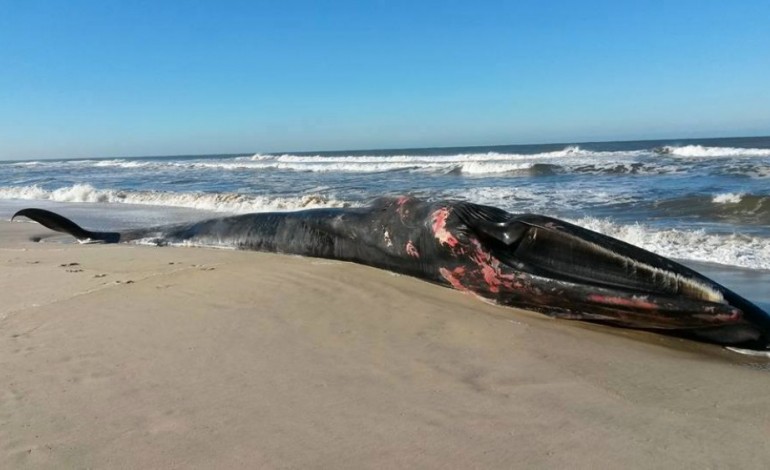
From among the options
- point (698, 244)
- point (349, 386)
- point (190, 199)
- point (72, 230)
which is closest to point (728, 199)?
point (698, 244)

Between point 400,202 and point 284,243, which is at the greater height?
point 400,202

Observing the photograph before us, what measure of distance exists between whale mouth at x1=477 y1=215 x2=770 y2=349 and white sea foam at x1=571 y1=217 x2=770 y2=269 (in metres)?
2.85

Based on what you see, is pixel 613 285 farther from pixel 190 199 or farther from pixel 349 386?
pixel 190 199

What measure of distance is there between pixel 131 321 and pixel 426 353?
186 centimetres

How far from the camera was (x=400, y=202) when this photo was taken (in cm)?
480

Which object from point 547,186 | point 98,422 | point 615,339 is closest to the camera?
point 98,422

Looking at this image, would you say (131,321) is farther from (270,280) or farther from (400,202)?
(400,202)

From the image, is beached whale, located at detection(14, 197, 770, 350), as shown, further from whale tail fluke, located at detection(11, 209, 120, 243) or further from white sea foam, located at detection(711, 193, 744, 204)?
white sea foam, located at detection(711, 193, 744, 204)

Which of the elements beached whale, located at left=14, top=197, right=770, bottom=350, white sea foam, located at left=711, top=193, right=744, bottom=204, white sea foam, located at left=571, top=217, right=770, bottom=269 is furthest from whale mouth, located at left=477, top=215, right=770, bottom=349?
white sea foam, located at left=711, top=193, right=744, bottom=204

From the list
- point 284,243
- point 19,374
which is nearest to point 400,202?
point 284,243

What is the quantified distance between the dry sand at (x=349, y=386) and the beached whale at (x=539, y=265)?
154mm

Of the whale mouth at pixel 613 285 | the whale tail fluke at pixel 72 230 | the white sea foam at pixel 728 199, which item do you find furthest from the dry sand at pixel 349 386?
the white sea foam at pixel 728 199

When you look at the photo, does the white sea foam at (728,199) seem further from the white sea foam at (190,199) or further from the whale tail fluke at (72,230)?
the whale tail fluke at (72,230)

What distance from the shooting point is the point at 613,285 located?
138 inches
